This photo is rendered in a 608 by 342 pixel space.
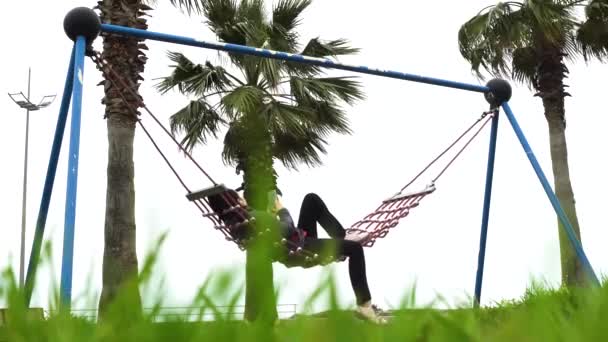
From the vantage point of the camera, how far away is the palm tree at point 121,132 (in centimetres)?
773

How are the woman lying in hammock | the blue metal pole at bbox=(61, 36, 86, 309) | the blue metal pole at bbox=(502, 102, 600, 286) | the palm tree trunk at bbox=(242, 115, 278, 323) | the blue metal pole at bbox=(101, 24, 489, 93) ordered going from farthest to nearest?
the blue metal pole at bbox=(502, 102, 600, 286) → the woman lying in hammock → the blue metal pole at bbox=(101, 24, 489, 93) → the blue metal pole at bbox=(61, 36, 86, 309) → the palm tree trunk at bbox=(242, 115, 278, 323)

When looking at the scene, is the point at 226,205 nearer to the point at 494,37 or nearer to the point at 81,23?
the point at 81,23

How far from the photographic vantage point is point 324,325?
69 cm

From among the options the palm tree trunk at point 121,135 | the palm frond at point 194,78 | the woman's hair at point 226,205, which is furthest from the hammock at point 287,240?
the palm frond at point 194,78

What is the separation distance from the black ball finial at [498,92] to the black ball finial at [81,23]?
3.00m

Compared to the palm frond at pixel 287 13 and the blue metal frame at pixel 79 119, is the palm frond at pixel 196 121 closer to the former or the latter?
the palm frond at pixel 287 13

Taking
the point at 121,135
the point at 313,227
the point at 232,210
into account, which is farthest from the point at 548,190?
the point at 121,135

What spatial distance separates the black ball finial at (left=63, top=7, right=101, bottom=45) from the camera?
15.6 ft

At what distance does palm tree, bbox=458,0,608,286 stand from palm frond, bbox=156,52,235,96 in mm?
4133

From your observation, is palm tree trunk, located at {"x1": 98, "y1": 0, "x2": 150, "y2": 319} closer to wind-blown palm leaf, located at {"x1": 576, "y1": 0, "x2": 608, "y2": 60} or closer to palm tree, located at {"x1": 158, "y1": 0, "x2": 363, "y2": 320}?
palm tree, located at {"x1": 158, "y1": 0, "x2": 363, "y2": 320}

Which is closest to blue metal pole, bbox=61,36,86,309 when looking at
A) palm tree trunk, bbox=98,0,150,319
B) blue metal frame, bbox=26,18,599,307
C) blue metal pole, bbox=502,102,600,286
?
blue metal frame, bbox=26,18,599,307

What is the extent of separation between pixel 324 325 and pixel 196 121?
10977 millimetres

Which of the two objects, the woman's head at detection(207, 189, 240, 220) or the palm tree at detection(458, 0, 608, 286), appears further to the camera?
the palm tree at detection(458, 0, 608, 286)

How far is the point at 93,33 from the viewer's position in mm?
4805
